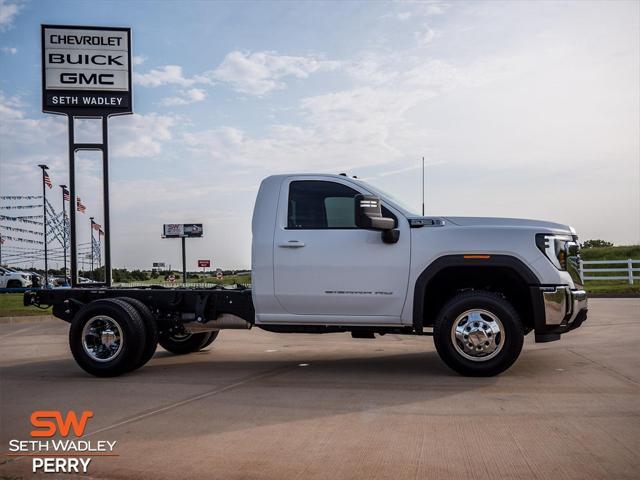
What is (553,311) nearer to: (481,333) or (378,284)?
(481,333)

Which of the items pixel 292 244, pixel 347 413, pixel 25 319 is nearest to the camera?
pixel 347 413

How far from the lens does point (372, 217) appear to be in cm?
702

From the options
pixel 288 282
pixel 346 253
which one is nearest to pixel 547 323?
pixel 346 253

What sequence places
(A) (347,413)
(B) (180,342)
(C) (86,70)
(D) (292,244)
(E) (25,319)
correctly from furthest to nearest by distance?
(E) (25,319)
(C) (86,70)
(B) (180,342)
(D) (292,244)
(A) (347,413)

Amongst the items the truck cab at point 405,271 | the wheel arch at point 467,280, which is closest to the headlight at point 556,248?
the truck cab at point 405,271

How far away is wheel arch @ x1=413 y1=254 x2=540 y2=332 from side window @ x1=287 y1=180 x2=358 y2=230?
1074 millimetres

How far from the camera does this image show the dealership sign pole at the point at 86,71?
541 inches

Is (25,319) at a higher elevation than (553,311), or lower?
lower

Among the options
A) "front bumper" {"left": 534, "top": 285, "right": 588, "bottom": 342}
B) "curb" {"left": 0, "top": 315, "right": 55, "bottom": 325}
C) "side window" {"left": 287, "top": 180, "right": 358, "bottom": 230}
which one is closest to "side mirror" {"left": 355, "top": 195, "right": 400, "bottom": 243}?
"side window" {"left": 287, "top": 180, "right": 358, "bottom": 230}

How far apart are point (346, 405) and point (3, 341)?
8.01 m

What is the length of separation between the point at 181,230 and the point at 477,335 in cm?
540

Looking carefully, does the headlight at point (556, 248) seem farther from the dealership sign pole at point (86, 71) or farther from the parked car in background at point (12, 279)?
the parked car in background at point (12, 279)

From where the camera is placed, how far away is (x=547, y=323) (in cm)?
704

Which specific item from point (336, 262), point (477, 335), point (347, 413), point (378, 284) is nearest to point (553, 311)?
point (477, 335)
